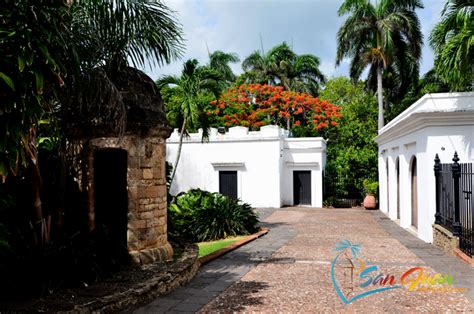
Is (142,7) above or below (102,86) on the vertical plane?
above

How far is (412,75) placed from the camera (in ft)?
81.8

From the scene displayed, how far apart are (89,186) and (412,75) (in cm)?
2292

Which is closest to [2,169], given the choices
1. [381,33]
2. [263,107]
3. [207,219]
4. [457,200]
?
[457,200]

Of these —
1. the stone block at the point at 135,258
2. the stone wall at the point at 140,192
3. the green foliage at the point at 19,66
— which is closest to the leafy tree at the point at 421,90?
the stone wall at the point at 140,192

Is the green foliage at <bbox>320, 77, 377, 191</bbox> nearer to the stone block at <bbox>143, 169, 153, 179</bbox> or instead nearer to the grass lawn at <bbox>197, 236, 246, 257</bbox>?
the grass lawn at <bbox>197, 236, 246, 257</bbox>

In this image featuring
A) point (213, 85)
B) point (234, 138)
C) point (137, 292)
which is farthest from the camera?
point (234, 138)

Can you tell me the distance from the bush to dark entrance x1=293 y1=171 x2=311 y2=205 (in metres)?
9.08

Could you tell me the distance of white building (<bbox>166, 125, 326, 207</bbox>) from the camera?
21094 mm

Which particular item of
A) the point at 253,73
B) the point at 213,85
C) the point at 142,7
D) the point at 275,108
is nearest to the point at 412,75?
the point at 275,108

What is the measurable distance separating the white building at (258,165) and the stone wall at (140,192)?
14109 mm

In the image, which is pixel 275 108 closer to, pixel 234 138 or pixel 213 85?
pixel 234 138

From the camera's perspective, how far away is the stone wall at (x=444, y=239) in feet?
29.5

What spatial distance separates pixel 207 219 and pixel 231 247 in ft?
7.79

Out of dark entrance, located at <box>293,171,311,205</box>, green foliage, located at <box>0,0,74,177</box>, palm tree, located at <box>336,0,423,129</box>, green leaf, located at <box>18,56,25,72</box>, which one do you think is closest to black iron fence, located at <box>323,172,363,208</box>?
dark entrance, located at <box>293,171,311,205</box>
